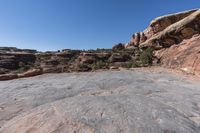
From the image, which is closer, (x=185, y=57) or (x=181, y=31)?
(x=185, y=57)

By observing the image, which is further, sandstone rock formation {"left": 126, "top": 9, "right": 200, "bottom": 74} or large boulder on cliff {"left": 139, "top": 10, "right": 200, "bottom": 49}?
large boulder on cliff {"left": 139, "top": 10, "right": 200, "bottom": 49}

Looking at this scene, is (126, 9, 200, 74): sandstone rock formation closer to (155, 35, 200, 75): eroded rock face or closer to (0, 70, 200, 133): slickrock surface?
(155, 35, 200, 75): eroded rock face

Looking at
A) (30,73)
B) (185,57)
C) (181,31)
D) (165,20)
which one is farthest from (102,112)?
(165,20)

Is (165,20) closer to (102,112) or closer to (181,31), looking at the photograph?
(181,31)

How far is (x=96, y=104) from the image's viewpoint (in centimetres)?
636

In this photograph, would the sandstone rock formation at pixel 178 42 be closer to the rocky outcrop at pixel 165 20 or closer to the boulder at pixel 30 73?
the rocky outcrop at pixel 165 20

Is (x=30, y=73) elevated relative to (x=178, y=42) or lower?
lower

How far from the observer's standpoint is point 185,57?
15805 millimetres

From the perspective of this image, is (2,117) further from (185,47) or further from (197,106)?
(185,47)

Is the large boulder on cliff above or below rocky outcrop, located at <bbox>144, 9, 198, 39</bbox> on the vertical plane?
below

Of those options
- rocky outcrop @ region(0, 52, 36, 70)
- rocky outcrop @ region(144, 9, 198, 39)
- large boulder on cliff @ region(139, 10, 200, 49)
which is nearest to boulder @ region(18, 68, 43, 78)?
rocky outcrop @ region(0, 52, 36, 70)

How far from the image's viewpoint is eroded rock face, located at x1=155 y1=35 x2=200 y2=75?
1423 centimetres

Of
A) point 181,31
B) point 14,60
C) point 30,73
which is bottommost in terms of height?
point 30,73

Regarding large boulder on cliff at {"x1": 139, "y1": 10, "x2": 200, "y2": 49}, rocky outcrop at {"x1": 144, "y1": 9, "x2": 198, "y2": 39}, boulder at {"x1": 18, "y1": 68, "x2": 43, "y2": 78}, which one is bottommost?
boulder at {"x1": 18, "y1": 68, "x2": 43, "y2": 78}
